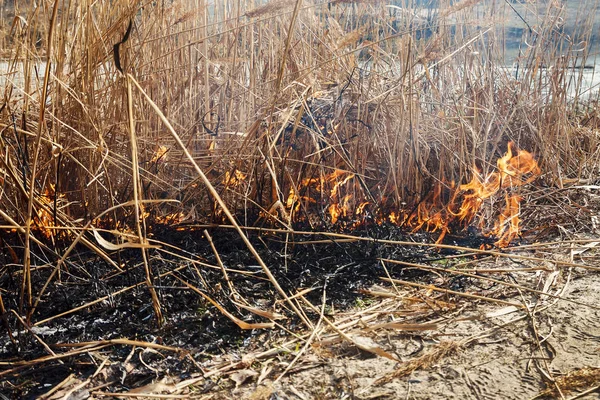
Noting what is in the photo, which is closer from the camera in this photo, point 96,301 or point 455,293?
point 96,301

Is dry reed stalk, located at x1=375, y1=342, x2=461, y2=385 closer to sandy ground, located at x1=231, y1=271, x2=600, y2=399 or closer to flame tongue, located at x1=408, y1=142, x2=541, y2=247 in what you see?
sandy ground, located at x1=231, y1=271, x2=600, y2=399

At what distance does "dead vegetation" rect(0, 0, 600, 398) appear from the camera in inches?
57.7

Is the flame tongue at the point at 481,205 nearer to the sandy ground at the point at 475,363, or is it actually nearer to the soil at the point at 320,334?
the soil at the point at 320,334

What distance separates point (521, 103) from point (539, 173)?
1.01 feet

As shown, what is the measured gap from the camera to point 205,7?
2.27 metres

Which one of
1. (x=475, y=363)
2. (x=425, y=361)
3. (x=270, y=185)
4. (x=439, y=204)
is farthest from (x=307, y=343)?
(x=439, y=204)

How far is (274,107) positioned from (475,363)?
3.38 ft

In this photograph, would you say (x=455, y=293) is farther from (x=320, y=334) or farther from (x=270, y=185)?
(x=270, y=185)

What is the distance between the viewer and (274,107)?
2016 millimetres

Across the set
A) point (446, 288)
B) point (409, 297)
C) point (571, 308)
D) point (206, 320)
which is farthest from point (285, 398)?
Result: point (571, 308)

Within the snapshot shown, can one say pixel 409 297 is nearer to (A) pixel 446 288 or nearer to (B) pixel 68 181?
(A) pixel 446 288

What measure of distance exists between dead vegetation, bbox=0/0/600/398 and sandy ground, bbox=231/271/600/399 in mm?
26

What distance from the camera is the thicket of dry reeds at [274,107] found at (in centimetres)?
178

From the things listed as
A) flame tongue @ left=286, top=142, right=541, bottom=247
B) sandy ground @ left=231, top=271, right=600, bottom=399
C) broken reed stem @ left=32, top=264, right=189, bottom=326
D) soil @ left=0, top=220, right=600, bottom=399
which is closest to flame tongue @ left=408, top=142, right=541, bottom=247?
flame tongue @ left=286, top=142, right=541, bottom=247
